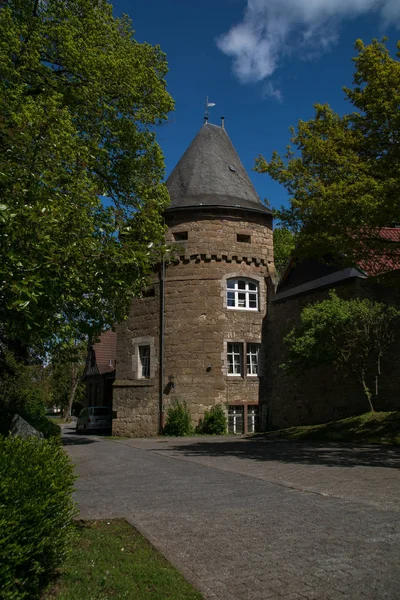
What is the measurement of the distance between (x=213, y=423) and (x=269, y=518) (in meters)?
17.1

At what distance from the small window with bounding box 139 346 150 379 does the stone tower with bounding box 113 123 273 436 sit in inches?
1.9

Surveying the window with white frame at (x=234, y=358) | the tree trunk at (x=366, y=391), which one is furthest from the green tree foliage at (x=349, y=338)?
the window with white frame at (x=234, y=358)

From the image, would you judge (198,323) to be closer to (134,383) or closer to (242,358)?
(242,358)

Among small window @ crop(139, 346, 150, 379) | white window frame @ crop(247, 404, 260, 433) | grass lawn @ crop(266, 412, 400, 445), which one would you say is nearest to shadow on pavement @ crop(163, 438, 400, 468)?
grass lawn @ crop(266, 412, 400, 445)

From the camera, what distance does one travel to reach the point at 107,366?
135 ft

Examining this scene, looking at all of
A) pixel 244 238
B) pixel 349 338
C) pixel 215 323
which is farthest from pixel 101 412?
pixel 349 338

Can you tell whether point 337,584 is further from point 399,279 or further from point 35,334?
point 399,279

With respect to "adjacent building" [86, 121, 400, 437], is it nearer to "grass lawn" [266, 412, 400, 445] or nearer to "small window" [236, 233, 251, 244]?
"small window" [236, 233, 251, 244]

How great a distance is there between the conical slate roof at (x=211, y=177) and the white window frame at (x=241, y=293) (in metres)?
3.51

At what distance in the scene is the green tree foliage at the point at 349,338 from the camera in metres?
17.7

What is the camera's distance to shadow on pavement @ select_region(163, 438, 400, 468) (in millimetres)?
11580

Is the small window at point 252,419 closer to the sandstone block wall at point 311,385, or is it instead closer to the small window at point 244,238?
the sandstone block wall at point 311,385

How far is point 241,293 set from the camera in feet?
82.4

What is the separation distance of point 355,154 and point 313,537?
1040 cm
